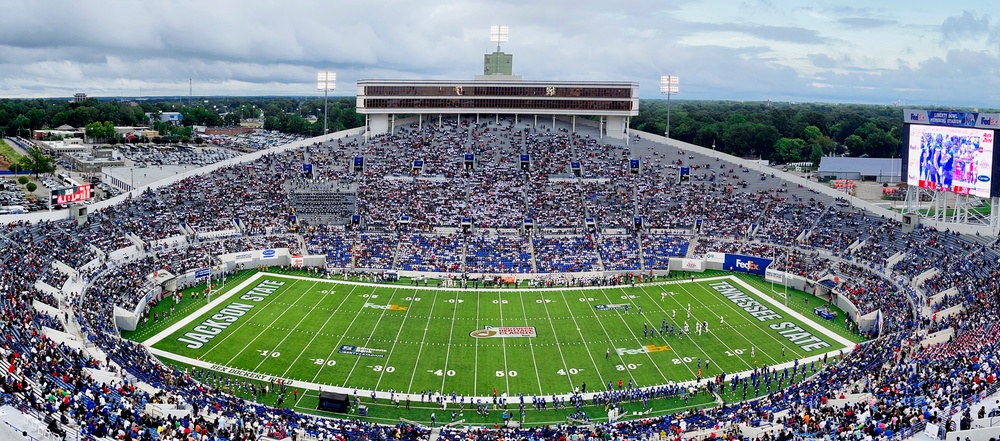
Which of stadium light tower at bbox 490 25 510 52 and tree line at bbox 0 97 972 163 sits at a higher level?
stadium light tower at bbox 490 25 510 52

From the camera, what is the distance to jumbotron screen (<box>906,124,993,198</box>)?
41969 millimetres

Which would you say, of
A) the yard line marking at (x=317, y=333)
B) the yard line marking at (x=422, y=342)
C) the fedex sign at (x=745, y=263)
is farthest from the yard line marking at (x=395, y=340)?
the fedex sign at (x=745, y=263)

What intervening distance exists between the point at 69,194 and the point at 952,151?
49.6 meters

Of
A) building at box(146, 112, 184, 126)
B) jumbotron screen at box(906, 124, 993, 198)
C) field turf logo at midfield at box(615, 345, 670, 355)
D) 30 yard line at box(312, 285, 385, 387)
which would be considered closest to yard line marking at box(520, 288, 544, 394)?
field turf logo at midfield at box(615, 345, 670, 355)

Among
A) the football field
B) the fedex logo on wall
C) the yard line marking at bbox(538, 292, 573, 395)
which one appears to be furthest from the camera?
the fedex logo on wall

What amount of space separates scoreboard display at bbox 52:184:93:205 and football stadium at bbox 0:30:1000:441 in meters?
0.27

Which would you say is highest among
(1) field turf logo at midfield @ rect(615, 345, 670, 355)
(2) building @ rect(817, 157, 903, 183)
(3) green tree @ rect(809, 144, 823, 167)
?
(3) green tree @ rect(809, 144, 823, 167)

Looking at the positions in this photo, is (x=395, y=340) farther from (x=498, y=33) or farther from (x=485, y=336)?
(x=498, y=33)

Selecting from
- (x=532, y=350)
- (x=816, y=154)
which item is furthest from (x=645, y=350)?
(x=816, y=154)

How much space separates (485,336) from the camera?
3722 centimetres

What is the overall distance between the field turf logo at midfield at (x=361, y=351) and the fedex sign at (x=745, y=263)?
81.1 feet

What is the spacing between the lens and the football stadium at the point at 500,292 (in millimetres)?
25141

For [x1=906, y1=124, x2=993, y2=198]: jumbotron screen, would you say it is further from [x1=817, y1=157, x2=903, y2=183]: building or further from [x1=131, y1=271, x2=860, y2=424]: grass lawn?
[x1=817, y1=157, x2=903, y2=183]: building

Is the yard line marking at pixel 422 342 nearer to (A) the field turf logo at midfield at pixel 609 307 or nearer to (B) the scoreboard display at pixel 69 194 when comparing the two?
(A) the field turf logo at midfield at pixel 609 307
